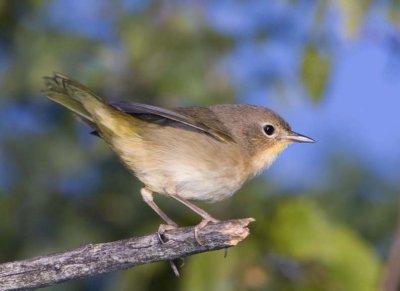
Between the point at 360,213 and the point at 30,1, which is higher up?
the point at 30,1

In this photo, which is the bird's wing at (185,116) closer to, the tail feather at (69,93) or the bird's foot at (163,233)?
the tail feather at (69,93)

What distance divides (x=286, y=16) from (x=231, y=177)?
1.89 m

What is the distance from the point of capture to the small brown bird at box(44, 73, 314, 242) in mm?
4621

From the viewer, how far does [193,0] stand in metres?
6.66

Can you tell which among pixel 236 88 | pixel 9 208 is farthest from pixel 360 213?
pixel 9 208

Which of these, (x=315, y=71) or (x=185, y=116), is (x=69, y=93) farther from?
(x=315, y=71)

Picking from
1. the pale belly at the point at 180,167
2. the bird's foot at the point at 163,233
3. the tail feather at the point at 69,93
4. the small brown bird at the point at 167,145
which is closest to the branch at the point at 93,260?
the bird's foot at the point at 163,233

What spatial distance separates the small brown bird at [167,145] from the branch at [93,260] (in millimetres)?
753

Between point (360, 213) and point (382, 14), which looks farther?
point (360, 213)

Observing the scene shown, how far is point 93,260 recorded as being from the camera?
3.77 m

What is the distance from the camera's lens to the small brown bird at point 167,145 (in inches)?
182

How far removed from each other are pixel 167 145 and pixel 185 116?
15 cm

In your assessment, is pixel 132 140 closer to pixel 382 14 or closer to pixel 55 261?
pixel 55 261

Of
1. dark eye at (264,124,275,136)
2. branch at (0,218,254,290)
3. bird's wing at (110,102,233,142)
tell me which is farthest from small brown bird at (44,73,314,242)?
branch at (0,218,254,290)
